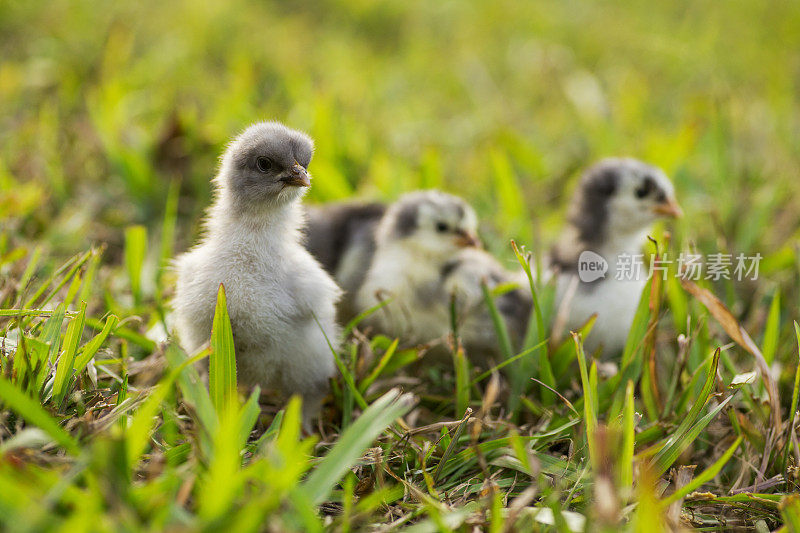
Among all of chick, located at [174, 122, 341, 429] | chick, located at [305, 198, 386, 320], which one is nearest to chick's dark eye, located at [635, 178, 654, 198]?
chick, located at [305, 198, 386, 320]

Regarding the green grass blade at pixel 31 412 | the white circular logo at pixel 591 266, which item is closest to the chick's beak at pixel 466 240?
the white circular logo at pixel 591 266

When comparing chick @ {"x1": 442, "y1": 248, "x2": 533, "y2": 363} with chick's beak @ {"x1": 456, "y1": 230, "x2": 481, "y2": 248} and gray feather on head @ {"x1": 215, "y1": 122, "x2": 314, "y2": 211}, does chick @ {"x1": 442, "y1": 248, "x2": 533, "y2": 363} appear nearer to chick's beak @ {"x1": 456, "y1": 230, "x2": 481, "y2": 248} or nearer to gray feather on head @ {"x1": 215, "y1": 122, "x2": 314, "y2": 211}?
chick's beak @ {"x1": 456, "y1": 230, "x2": 481, "y2": 248}

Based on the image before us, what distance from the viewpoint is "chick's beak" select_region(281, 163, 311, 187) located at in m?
2.09

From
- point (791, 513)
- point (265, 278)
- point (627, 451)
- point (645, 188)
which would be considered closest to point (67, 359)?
point (265, 278)

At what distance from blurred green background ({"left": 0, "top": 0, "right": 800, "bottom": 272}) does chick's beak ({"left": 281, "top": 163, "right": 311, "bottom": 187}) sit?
137 centimetres

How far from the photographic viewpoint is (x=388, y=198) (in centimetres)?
374

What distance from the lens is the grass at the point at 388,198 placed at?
1.50m

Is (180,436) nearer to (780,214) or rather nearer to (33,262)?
(33,262)

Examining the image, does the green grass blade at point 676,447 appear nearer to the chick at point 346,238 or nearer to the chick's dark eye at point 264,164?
the chick's dark eye at point 264,164

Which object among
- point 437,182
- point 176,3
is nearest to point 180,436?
point 437,182

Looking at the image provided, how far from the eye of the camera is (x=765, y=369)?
2104 millimetres

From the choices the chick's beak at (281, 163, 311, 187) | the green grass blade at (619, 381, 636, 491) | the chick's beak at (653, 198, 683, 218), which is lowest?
the green grass blade at (619, 381, 636, 491)

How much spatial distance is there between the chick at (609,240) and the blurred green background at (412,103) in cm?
24

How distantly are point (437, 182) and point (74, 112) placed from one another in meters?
2.29
